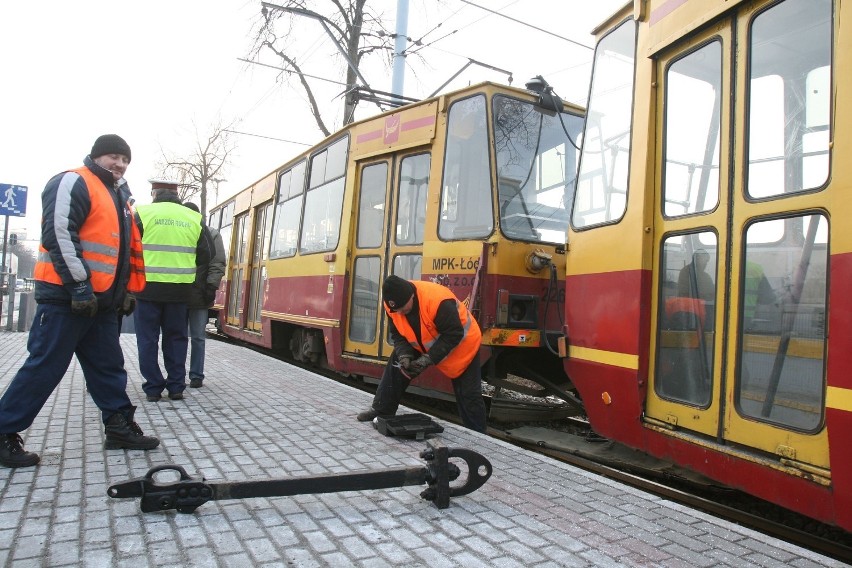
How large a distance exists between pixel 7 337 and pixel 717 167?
478 inches

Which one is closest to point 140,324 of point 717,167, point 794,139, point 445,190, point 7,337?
point 445,190

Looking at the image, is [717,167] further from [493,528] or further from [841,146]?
[493,528]

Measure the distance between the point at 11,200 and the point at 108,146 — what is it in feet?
33.2

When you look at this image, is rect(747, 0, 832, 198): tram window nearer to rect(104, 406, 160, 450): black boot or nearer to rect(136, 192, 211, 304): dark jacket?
rect(104, 406, 160, 450): black boot

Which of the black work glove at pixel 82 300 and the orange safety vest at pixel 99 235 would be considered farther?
the orange safety vest at pixel 99 235

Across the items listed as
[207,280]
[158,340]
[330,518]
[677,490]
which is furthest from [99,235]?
[677,490]

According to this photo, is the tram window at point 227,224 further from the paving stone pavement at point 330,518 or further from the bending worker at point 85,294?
the bending worker at point 85,294

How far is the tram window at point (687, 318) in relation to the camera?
3582 mm

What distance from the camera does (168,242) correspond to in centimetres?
559

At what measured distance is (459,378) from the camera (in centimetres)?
492

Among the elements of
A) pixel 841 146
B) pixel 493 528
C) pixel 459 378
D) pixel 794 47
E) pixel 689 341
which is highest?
pixel 794 47

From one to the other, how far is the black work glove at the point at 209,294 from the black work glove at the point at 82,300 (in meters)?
→ 2.86

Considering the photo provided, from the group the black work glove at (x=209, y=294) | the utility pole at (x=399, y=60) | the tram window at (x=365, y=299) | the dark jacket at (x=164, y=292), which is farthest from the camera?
the utility pole at (x=399, y=60)

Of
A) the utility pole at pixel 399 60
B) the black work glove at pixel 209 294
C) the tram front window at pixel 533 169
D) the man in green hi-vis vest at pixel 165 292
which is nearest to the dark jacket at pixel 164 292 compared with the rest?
the man in green hi-vis vest at pixel 165 292
